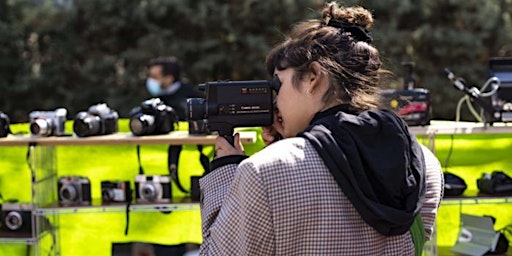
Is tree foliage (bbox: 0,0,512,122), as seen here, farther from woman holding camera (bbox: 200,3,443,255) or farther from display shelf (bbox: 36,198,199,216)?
woman holding camera (bbox: 200,3,443,255)

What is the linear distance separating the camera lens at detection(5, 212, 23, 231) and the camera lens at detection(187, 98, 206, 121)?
74.2 inches

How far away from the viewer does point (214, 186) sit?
4.81ft

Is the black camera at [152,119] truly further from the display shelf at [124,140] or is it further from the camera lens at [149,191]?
the camera lens at [149,191]

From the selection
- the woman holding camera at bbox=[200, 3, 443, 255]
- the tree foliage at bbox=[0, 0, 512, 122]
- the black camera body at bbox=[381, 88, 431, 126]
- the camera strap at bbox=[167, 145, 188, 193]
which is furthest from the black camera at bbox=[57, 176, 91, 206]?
the tree foliage at bbox=[0, 0, 512, 122]

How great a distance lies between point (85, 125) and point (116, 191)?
37 cm

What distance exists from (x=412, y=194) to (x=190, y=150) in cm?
210

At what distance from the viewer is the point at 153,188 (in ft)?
10.6

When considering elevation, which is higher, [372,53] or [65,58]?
[372,53]

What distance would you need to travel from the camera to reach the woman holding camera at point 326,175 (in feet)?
4.21

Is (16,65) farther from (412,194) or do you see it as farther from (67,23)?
(412,194)

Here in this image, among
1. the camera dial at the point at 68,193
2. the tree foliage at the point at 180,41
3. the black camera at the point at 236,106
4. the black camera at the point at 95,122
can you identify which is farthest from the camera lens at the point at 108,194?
the tree foliage at the point at 180,41

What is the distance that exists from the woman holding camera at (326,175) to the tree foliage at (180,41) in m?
5.27

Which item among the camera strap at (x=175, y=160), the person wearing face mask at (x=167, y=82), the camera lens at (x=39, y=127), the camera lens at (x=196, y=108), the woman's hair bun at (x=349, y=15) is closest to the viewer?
the woman's hair bun at (x=349, y=15)

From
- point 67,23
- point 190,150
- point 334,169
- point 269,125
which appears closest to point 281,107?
point 269,125
